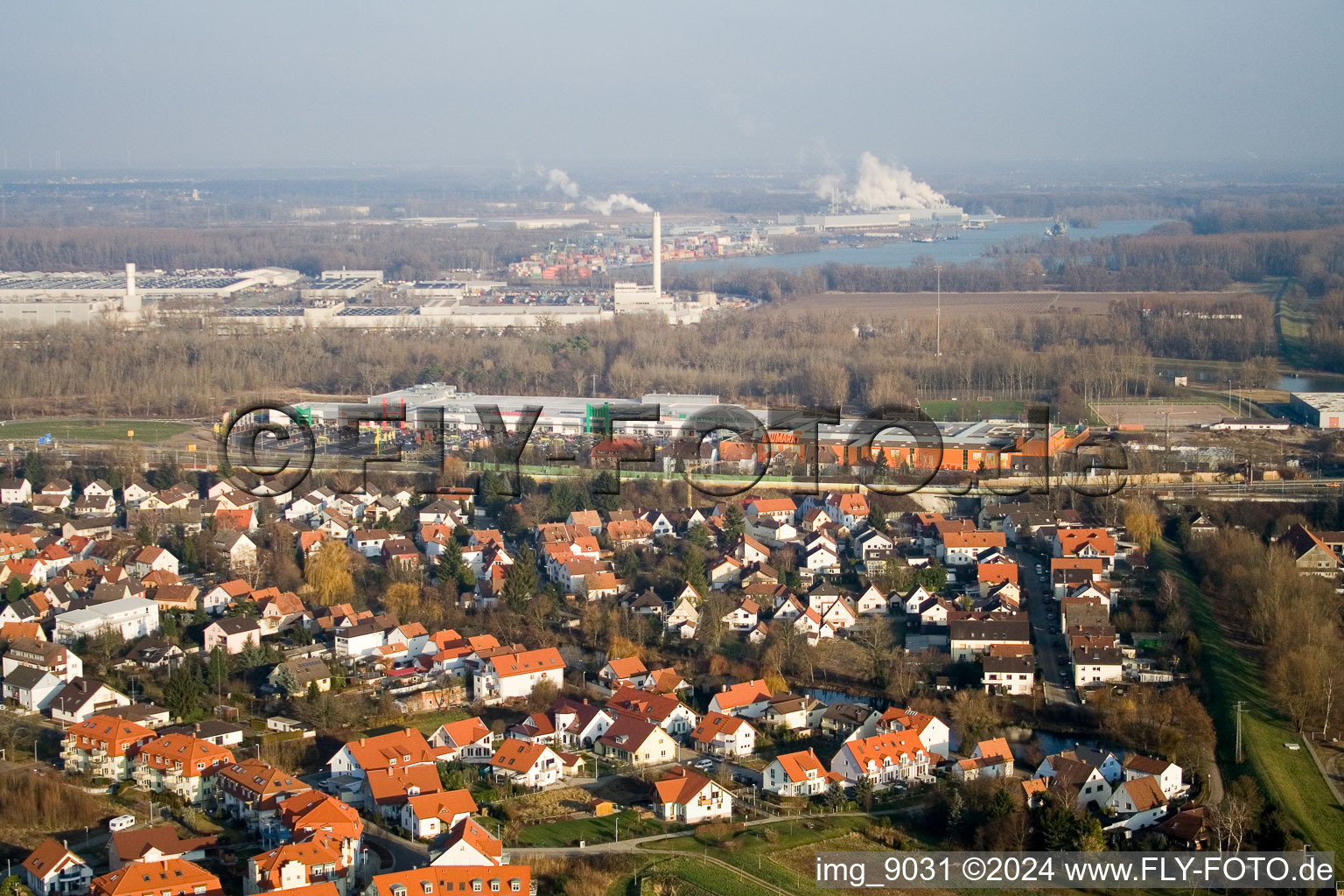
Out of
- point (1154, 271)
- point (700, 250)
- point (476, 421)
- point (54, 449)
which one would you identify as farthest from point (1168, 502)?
point (700, 250)

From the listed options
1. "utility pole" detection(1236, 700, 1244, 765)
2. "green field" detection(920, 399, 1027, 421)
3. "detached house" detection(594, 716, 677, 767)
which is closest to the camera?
"utility pole" detection(1236, 700, 1244, 765)

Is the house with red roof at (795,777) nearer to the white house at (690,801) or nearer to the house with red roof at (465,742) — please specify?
the white house at (690,801)

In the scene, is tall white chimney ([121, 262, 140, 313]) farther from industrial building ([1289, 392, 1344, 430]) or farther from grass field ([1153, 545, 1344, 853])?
grass field ([1153, 545, 1344, 853])

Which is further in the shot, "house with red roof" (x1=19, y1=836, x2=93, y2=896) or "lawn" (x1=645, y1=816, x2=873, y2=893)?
"lawn" (x1=645, y1=816, x2=873, y2=893)

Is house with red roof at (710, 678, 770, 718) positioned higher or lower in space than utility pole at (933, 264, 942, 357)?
lower

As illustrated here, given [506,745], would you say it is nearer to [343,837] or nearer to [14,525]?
[343,837]

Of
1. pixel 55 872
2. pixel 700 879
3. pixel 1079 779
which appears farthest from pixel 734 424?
pixel 55 872

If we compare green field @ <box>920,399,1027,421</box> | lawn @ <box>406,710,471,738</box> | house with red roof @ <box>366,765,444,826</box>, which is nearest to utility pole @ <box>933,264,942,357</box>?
green field @ <box>920,399,1027,421</box>

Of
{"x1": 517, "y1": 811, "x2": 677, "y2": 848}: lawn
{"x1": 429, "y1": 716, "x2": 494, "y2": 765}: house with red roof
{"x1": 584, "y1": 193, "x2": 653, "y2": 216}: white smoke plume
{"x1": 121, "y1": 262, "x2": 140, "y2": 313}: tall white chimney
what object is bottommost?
{"x1": 517, "y1": 811, "x2": 677, "y2": 848}: lawn
